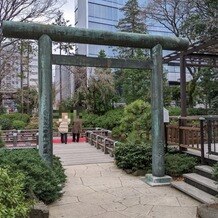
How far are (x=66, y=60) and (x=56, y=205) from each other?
3.29 metres

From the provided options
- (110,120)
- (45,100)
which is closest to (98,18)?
(110,120)

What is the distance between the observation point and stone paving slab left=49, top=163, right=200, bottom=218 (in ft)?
19.1

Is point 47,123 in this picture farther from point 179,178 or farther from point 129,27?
point 129,27

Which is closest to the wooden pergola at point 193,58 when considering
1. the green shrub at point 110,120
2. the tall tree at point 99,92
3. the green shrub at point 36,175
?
the green shrub at point 36,175

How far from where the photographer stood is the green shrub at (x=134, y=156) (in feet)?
30.2

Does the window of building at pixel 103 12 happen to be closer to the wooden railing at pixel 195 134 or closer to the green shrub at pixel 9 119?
the green shrub at pixel 9 119

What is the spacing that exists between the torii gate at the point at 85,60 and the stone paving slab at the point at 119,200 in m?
0.75

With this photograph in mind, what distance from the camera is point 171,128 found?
1012cm

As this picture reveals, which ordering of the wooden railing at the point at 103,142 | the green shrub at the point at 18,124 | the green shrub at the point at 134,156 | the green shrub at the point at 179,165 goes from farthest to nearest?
the green shrub at the point at 18,124
the wooden railing at the point at 103,142
the green shrub at the point at 134,156
the green shrub at the point at 179,165

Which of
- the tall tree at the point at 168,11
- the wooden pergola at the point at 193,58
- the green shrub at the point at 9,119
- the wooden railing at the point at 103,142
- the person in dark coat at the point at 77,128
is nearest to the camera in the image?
the wooden pergola at the point at 193,58

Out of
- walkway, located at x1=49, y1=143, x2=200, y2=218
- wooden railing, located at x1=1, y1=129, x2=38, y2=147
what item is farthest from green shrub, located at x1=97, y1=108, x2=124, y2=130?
walkway, located at x1=49, y1=143, x2=200, y2=218

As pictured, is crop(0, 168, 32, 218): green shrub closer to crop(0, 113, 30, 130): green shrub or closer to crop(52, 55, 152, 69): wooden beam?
crop(52, 55, 152, 69): wooden beam

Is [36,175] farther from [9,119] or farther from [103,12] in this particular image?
[103,12]

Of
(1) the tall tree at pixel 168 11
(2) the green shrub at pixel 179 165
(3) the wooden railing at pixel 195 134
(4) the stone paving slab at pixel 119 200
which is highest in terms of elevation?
(1) the tall tree at pixel 168 11
